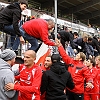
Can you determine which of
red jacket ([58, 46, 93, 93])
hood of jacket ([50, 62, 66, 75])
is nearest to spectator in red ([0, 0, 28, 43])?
red jacket ([58, 46, 93, 93])

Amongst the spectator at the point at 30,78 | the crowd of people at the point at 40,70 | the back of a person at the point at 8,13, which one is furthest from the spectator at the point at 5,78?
the back of a person at the point at 8,13

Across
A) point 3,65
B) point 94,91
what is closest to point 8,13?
point 3,65

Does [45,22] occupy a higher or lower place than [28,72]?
higher

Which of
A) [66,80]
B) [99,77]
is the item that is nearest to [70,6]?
[99,77]

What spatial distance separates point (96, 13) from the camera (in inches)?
1147

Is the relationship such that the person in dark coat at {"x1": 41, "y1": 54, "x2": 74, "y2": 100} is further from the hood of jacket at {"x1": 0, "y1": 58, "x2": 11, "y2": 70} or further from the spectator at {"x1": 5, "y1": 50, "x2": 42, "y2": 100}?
the hood of jacket at {"x1": 0, "y1": 58, "x2": 11, "y2": 70}

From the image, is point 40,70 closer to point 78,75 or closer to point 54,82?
point 54,82

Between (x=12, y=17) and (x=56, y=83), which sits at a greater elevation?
(x=12, y=17)

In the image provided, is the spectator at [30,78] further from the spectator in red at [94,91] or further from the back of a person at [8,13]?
the spectator in red at [94,91]

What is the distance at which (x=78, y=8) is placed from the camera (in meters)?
27.0

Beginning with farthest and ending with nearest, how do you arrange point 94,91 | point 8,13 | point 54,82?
point 94,91, point 8,13, point 54,82

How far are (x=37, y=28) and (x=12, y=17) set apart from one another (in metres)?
0.65

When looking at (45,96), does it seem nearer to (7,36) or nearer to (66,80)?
(66,80)

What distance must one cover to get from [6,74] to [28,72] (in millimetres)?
650
